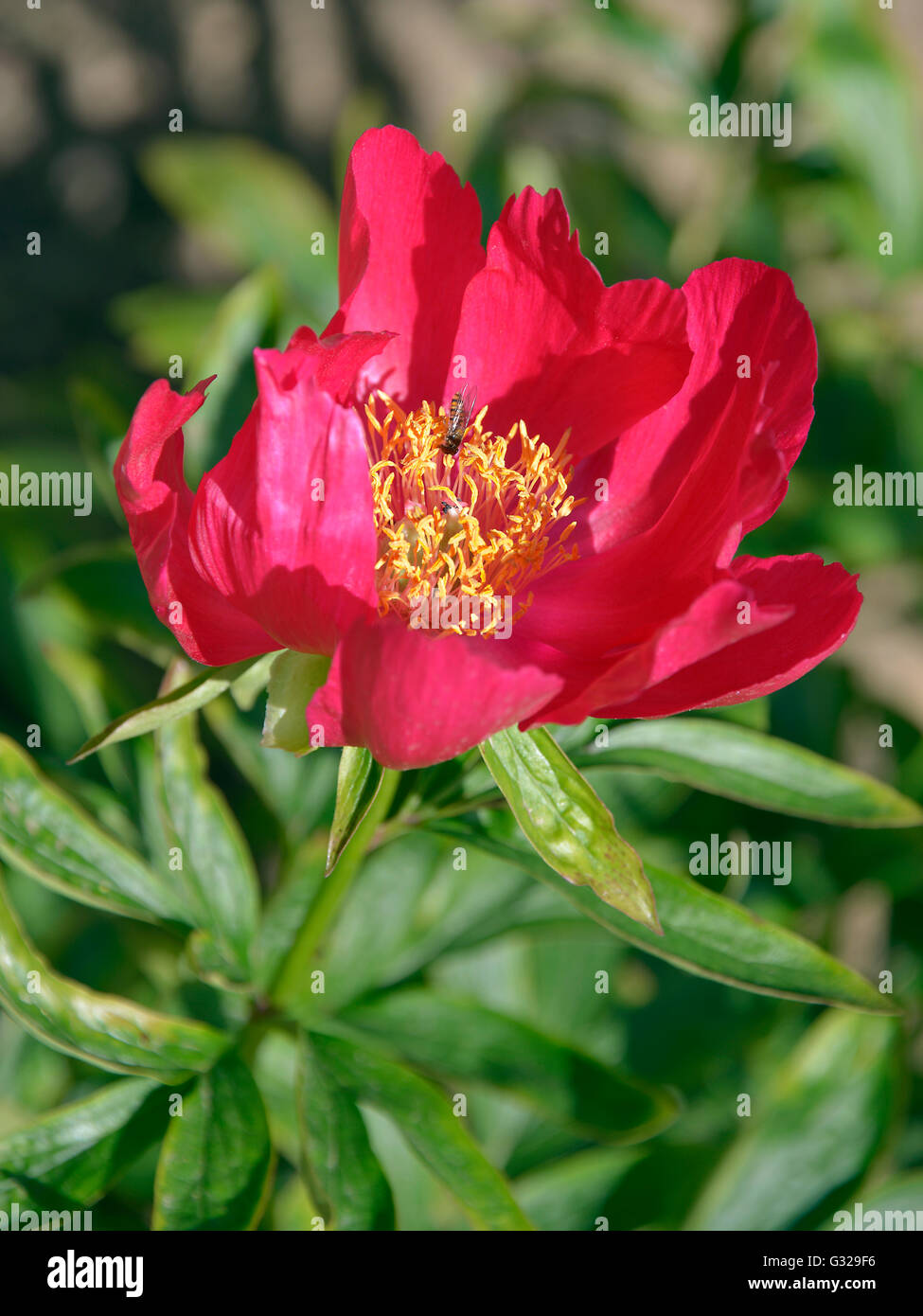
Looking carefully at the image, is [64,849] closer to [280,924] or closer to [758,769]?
[280,924]

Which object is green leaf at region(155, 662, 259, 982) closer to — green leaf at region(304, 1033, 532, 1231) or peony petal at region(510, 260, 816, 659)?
green leaf at region(304, 1033, 532, 1231)

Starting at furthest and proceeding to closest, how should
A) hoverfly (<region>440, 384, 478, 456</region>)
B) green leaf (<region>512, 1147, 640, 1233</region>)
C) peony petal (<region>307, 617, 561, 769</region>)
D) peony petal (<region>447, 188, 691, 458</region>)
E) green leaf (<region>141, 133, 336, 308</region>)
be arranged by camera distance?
green leaf (<region>141, 133, 336, 308</region>) → green leaf (<region>512, 1147, 640, 1233</region>) → hoverfly (<region>440, 384, 478, 456</region>) → peony petal (<region>447, 188, 691, 458</region>) → peony petal (<region>307, 617, 561, 769</region>)

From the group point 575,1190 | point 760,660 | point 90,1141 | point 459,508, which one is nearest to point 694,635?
point 760,660

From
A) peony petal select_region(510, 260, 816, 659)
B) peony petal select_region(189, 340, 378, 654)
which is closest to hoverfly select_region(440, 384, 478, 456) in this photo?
peony petal select_region(510, 260, 816, 659)

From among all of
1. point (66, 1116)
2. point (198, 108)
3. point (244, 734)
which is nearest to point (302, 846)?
point (244, 734)

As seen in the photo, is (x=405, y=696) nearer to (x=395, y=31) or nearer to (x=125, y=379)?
(x=125, y=379)

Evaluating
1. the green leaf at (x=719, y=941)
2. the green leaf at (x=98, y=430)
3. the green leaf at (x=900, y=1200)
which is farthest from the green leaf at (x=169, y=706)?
the green leaf at (x=900, y=1200)

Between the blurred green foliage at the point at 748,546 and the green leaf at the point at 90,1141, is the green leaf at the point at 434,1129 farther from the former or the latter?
the green leaf at the point at 90,1141
